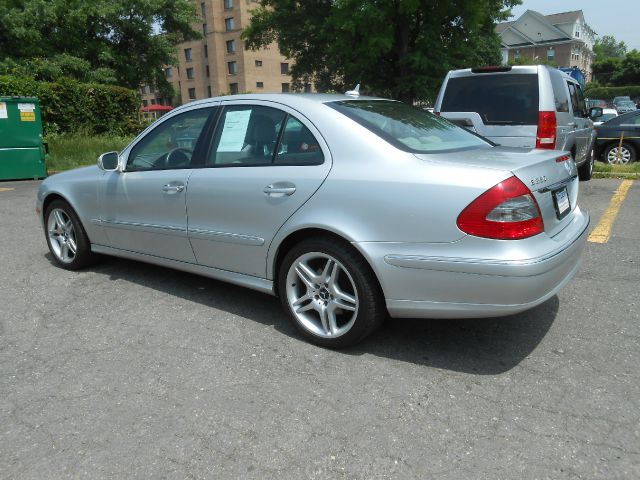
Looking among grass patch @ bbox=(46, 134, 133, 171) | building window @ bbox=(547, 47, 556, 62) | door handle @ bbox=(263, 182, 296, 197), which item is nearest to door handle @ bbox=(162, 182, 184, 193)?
door handle @ bbox=(263, 182, 296, 197)

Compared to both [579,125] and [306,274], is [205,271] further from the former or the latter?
[579,125]

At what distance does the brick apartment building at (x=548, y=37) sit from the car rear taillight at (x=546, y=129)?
85.1 meters

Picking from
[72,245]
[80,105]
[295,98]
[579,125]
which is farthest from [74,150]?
[295,98]

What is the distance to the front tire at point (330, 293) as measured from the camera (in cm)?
302

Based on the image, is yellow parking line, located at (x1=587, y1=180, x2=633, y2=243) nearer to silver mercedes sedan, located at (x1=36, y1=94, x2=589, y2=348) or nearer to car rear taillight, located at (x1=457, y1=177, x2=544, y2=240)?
silver mercedes sedan, located at (x1=36, y1=94, x2=589, y2=348)

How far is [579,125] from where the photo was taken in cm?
846

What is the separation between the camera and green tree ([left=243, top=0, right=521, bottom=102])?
20.1 metres

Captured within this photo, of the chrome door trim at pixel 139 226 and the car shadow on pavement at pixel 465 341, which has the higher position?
the chrome door trim at pixel 139 226

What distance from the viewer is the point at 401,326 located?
3586mm

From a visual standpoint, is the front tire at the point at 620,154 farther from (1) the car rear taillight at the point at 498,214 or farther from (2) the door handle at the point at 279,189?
(2) the door handle at the point at 279,189

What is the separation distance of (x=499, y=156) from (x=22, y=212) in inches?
303

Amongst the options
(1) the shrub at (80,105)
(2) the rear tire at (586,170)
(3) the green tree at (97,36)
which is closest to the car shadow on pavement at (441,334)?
(2) the rear tire at (586,170)

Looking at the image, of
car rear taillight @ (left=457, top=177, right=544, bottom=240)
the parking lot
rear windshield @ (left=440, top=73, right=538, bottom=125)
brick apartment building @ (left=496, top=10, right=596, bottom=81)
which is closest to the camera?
the parking lot

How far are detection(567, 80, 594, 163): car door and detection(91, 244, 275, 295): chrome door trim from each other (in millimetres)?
6107
